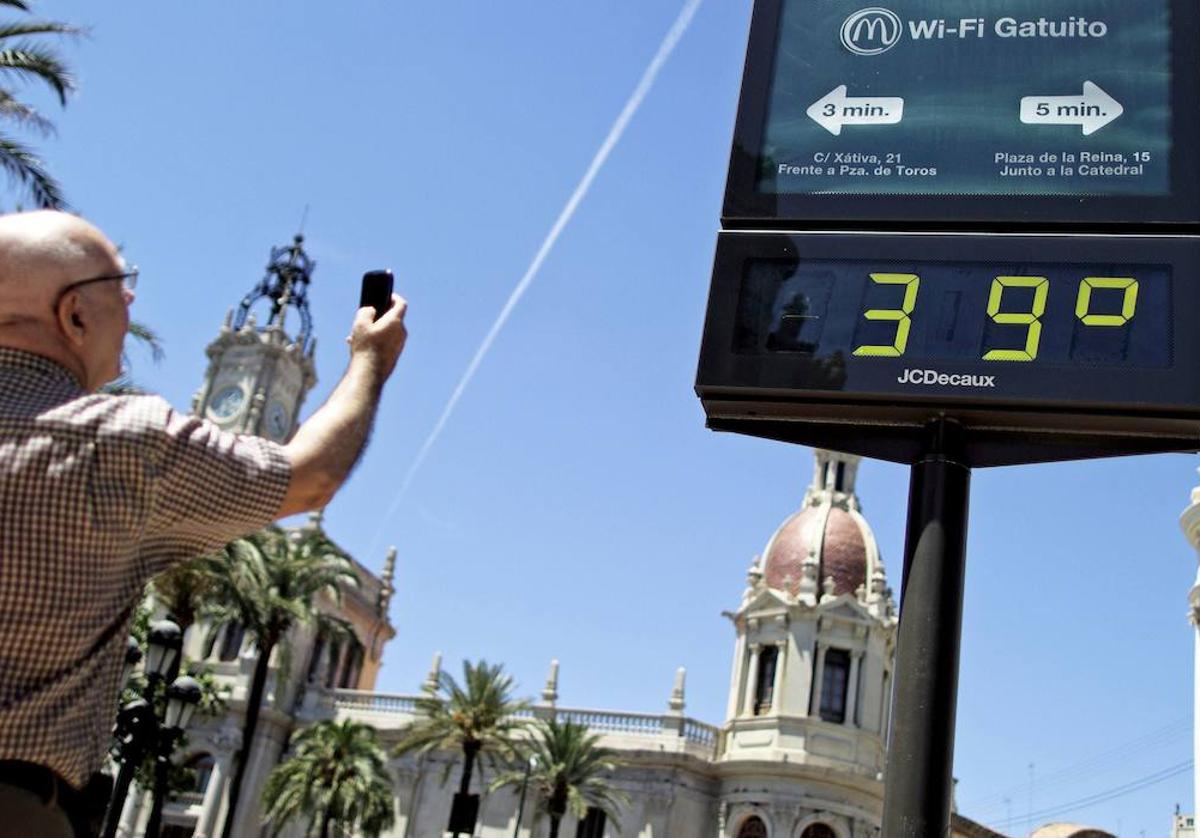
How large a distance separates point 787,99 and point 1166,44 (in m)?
2.35

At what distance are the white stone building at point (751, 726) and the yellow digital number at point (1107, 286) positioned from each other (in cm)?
4238

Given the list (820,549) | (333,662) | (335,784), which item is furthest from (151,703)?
(333,662)

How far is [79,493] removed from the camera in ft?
7.84

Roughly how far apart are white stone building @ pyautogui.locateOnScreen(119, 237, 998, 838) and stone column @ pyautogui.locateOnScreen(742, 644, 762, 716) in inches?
1.8

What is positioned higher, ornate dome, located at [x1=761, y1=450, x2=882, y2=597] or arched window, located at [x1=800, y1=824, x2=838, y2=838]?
ornate dome, located at [x1=761, y1=450, x2=882, y2=597]

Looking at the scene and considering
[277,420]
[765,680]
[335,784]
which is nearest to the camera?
[335,784]

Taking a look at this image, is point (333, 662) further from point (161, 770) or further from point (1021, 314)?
point (1021, 314)

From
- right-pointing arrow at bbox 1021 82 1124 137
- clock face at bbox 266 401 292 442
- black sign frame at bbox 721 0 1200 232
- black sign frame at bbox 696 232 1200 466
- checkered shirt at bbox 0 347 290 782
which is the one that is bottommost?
checkered shirt at bbox 0 347 290 782

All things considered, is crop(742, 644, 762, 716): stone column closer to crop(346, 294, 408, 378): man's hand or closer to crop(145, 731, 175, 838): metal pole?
crop(145, 731, 175, 838): metal pole

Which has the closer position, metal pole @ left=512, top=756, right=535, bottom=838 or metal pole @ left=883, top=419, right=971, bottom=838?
metal pole @ left=883, top=419, right=971, bottom=838

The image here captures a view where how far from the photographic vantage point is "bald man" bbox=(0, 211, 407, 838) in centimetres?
232

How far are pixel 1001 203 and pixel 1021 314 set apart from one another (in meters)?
0.87

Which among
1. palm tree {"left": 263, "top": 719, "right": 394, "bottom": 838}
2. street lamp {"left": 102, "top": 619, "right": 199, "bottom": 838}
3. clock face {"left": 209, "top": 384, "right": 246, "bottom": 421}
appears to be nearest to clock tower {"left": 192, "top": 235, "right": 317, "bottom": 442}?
clock face {"left": 209, "top": 384, "right": 246, "bottom": 421}

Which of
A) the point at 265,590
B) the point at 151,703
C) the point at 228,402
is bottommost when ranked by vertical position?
the point at 151,703
